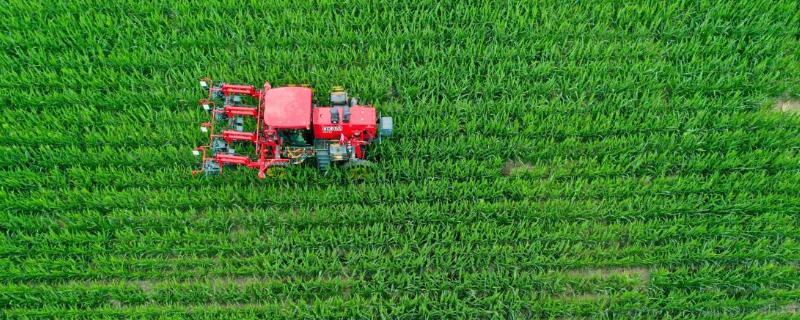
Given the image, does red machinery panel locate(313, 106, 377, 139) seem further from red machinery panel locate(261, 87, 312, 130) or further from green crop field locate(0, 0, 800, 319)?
green crop field locate(0, 0, 800, 319)

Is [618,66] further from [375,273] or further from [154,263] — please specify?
[154,263]

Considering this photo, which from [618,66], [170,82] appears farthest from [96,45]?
[618,66]

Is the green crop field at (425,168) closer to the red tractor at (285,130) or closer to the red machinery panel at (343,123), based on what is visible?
the red tractor at (285,130)

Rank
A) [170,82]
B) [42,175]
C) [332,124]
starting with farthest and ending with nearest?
[170,82], [42,175], [332,124]

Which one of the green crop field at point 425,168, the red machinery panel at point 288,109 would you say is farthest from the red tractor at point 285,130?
the green crop field at point 425,168

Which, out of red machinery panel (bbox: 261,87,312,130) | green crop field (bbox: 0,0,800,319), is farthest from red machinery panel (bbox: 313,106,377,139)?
green crop field (bbox: 0,0,800,319)

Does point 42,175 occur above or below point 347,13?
below
